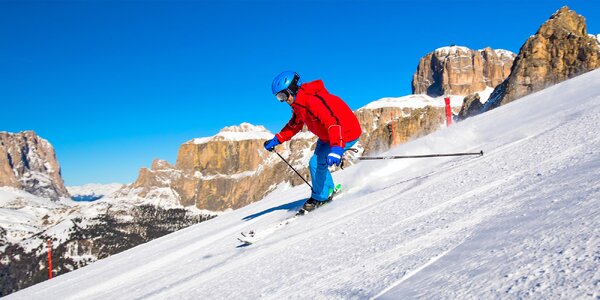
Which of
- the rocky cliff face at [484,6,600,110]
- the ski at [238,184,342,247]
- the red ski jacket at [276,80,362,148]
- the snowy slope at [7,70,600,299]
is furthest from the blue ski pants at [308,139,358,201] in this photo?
the rocky cliff face at [484,6,600,110]

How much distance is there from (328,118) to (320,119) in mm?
173

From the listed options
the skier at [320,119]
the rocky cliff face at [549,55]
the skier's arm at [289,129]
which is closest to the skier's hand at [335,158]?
the skier at [320,119]

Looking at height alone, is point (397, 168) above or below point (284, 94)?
below

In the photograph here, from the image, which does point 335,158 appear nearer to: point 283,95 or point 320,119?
point 320,119

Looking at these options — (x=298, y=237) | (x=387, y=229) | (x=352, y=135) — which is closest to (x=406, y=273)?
(x=387, y=229)

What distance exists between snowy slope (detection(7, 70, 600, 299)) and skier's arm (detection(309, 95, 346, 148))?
1073mm

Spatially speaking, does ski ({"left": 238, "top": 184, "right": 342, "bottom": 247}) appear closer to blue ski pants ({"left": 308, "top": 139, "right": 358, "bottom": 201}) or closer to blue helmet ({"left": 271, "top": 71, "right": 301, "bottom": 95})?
blue ski pants ({"left": 308, "top": 139, "right": 358, "bottom": 201})

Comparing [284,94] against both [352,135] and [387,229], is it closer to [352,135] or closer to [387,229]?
[352,135]

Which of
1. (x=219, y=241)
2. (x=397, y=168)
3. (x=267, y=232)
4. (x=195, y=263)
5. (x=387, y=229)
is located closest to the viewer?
(x=387, y=229)

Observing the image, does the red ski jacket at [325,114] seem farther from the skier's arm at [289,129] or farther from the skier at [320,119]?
the skier's arm at [289,129]

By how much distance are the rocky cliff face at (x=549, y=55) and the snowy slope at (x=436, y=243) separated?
82.1m

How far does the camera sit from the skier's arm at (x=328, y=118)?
25.9 feet

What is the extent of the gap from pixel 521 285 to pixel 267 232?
18.1 ft

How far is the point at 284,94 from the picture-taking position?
8.65 meters
